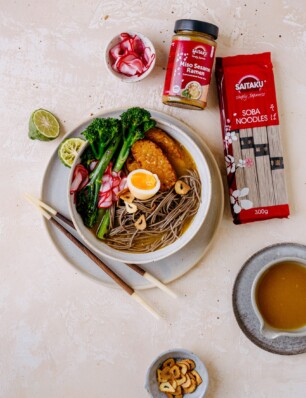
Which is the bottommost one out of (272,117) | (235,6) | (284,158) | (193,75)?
(284,158)

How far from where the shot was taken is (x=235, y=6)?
285cm

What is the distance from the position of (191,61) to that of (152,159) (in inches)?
19.3

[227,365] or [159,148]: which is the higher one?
[159,148]

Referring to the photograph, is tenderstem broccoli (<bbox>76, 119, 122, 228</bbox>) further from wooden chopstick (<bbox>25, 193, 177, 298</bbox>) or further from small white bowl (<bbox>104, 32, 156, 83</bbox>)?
small white bowl (<bbox>104, 32, 156, 83</bbox>)

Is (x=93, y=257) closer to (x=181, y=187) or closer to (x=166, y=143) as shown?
(x=181, y=187)

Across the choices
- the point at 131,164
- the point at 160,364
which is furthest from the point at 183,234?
the point at 160,364

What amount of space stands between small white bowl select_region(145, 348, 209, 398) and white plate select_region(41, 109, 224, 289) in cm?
35

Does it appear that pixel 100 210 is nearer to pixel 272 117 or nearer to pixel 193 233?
pixel 193 233

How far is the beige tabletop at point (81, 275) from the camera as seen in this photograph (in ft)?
9.32

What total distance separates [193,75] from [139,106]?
34 centimetres

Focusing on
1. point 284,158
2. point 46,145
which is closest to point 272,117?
point 284,158

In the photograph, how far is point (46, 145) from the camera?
9.45 feet

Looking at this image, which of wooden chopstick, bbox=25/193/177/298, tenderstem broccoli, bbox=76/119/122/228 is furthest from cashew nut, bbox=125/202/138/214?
wooden chopstick, bbox=25/193/177/298

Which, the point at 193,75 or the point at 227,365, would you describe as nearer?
the point at 193,75
